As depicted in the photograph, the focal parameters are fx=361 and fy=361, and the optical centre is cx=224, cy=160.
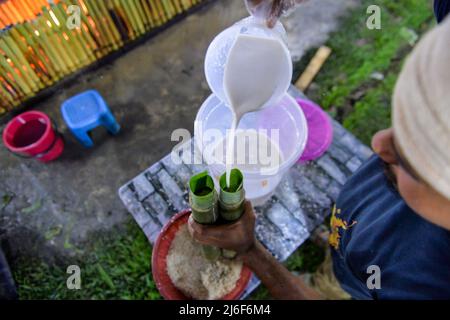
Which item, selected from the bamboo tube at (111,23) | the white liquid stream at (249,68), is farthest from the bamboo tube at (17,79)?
the white liquid stream at (249,68)

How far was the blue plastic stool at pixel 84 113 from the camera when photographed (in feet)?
9.89

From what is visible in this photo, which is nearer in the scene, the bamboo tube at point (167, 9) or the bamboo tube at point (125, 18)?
the bamboo tube at point (125, 18)

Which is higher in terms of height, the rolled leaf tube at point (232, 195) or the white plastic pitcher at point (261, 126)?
the rolled leaf tube at point (232, 195)

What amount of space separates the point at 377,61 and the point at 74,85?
3096 mm

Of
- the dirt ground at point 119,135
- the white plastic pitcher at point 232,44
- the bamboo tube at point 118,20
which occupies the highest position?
the white plastic pitcher at point 232,44

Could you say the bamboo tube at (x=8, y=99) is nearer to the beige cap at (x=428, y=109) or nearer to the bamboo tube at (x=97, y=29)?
the bamboo tube at (x=97, y=29)

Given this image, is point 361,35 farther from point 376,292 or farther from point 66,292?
point 66,292

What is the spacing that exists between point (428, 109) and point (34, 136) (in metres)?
3.17

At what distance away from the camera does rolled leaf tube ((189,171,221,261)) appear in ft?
4.87

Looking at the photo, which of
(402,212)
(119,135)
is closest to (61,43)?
(119,135)

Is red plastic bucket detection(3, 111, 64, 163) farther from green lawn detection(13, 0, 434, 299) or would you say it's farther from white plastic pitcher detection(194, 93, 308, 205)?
white plastic pitcher detection(194, 93, 308, 205)

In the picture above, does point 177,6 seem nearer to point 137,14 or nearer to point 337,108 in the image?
point 137,14

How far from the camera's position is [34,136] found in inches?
125

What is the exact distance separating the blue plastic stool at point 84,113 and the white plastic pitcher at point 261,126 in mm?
1150
